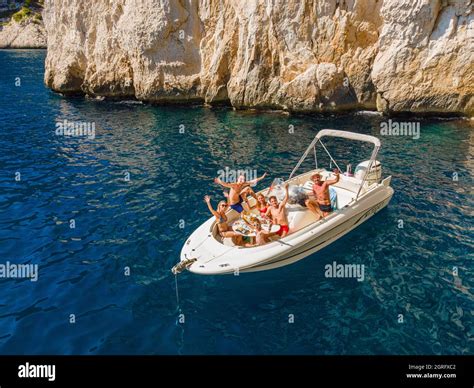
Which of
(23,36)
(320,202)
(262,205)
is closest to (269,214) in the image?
(262,205)

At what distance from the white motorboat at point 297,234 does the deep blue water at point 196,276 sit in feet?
1.78

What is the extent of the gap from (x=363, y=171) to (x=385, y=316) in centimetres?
646

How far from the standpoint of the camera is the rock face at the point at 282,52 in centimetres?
2334

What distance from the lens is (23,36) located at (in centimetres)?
8338

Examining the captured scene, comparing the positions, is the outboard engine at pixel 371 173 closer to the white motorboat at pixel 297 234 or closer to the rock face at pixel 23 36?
the white motorboat at pixel 297 234

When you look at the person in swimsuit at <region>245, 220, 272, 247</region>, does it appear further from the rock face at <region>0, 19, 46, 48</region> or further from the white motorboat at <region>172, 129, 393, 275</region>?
the rock face at <region>0, 19, 46, 48</region>

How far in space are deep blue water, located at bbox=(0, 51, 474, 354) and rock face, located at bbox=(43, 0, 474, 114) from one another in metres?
3.36

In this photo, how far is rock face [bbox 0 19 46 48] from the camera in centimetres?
8262

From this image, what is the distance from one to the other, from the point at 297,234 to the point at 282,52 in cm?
1823

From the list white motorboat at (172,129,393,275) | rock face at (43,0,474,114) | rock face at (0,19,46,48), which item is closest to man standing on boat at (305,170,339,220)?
white motorboat at (172,129,393,275)

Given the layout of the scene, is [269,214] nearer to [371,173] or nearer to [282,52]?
[371,173]

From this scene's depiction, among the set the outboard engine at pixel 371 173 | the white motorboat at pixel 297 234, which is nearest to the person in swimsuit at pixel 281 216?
the white motorboat at pixel 297 234
